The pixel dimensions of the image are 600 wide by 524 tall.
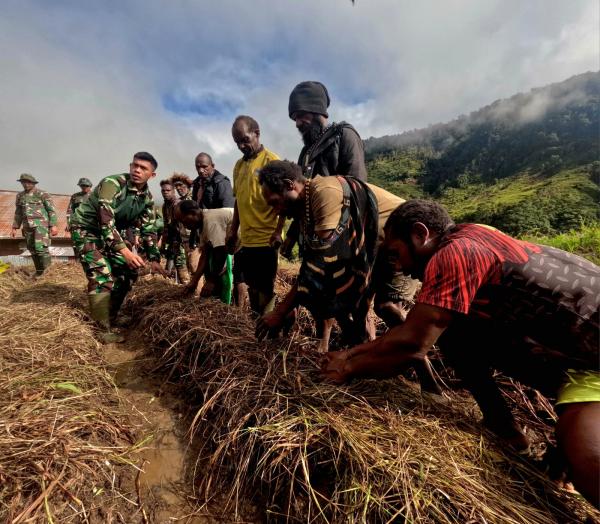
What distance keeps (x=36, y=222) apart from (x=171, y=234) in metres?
3.58

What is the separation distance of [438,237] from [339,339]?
2003 millimetres

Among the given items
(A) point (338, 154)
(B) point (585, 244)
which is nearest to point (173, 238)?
A: (A) point (338, 154)

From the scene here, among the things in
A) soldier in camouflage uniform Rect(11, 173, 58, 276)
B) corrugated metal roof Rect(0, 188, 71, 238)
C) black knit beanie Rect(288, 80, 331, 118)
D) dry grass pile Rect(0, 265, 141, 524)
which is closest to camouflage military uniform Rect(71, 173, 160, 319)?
dry grass pile Rect(0, 265, 141, 524)

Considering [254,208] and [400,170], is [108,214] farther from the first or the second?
[400,170]

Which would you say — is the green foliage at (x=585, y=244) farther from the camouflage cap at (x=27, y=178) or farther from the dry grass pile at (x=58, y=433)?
the camouflage cap at (x=27, y=178)

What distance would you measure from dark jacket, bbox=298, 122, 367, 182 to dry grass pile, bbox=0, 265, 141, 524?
2.15 m

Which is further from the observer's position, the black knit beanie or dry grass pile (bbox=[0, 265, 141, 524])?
the black knit beanie

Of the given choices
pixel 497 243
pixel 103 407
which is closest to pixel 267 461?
pixel 103 407

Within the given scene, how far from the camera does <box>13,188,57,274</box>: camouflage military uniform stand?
7.20 meters

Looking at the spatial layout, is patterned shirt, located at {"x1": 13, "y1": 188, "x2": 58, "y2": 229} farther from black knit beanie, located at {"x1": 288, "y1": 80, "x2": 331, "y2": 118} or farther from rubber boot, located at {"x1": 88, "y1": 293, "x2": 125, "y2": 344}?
black knit beanie, located at {"x1": 288, "y1": 80, "x2": 331, "y2": 118}

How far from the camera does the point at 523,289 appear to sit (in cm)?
126

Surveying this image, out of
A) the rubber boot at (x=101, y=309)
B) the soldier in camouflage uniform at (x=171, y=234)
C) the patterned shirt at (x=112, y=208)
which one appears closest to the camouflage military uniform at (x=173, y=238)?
the soldier in camouflage uniform at (x=171, y=234)

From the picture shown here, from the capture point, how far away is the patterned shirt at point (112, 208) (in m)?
3.34

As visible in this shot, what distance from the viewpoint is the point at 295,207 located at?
202 cm
